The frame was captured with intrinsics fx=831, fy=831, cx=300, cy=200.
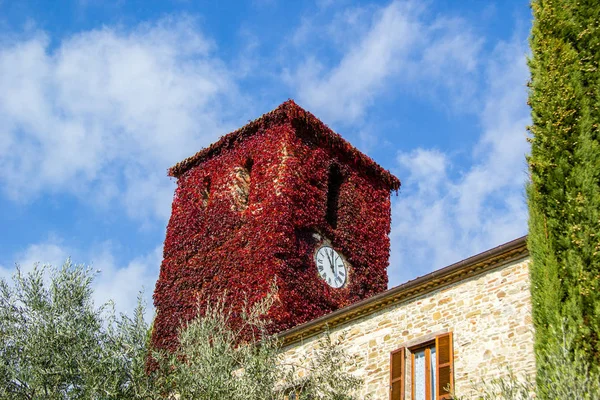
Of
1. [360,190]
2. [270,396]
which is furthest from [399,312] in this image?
[360,190]

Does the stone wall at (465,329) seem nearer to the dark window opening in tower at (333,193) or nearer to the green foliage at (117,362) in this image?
the green foliage at (117,362)

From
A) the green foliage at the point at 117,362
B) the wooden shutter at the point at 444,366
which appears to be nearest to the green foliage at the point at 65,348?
the green foliage at the point at 117,362

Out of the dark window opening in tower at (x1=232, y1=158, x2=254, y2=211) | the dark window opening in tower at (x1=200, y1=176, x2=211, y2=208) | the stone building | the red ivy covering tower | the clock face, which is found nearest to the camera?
the stone building

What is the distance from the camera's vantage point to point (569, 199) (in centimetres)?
1052

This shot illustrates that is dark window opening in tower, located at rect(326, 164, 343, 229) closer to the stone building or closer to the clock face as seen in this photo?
the stone building

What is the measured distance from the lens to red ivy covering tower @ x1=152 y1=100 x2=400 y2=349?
63.0ft

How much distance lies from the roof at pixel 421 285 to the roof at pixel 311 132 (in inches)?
288

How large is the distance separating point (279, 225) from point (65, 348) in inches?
272

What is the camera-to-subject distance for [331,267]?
20.3 metres

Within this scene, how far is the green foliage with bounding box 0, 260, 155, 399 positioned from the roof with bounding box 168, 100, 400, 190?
8.36 m

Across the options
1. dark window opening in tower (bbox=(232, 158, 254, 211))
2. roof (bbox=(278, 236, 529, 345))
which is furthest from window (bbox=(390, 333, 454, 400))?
dark window opening in tower (bbox=(232, 158, 254, 211))

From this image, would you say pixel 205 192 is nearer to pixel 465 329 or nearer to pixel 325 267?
pixel 325 267

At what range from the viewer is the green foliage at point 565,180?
967 centimetres

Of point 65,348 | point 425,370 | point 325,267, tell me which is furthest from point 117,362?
point 325,267
